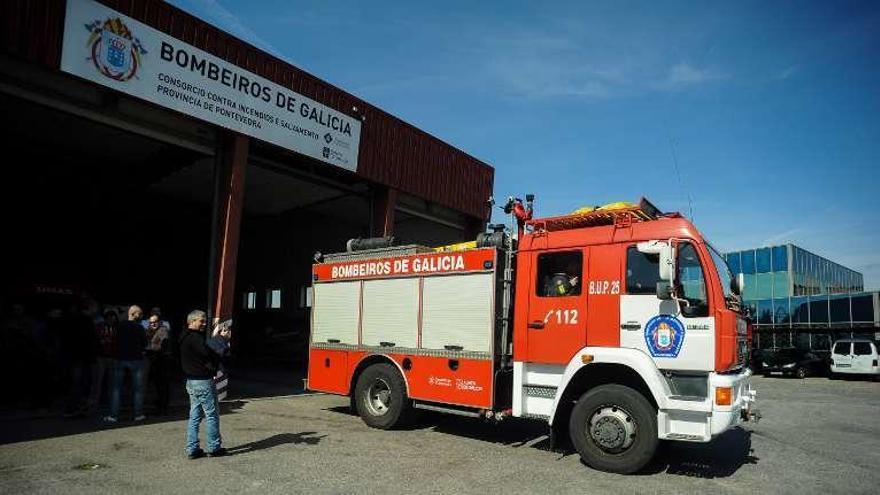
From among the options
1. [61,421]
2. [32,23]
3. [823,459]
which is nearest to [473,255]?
[823,459]

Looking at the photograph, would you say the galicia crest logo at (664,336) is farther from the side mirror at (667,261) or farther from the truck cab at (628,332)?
the side mirror at (667,261)

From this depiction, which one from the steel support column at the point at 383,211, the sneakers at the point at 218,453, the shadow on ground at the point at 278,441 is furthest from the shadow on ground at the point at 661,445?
the steel support column at the point at 383,211

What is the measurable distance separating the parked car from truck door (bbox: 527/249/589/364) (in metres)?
21.3

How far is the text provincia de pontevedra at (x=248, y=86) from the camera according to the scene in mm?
11789

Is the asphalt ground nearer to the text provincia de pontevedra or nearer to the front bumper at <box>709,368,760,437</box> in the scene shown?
the front bumper at <box>709,368,760,437</box>

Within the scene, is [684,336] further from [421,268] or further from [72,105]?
[72,105]

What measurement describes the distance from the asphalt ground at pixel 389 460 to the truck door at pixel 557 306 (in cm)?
137

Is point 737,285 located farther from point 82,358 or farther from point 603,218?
point 82,358

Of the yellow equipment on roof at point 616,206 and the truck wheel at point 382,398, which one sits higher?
the yellow equipment on roof at point 616,206

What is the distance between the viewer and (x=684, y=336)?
A: 20.2 feet


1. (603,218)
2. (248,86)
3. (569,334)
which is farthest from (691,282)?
(248,86)

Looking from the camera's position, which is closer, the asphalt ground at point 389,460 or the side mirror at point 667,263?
the asphalt ground at point 389,460

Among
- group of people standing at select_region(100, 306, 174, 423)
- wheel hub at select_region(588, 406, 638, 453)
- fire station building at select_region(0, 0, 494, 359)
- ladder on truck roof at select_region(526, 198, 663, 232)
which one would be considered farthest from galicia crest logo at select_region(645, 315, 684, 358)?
fire station building at select_region(0, 0, 494, 359)

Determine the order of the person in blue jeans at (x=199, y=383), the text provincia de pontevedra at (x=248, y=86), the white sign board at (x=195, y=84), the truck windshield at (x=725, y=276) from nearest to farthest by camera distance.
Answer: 1. the truck windshield at (x=725, y=276)
2. the person in blue jeans at (x=199, y=383)
3. the white sign board at (x=195, y=84)
4. the text provincia de pontevedra at (x=248, y=86)
